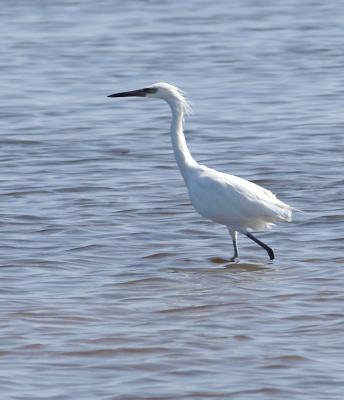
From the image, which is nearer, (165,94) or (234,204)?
(234,204)

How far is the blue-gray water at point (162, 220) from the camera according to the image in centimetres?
815

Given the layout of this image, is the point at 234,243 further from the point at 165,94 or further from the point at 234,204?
the point at 165,94

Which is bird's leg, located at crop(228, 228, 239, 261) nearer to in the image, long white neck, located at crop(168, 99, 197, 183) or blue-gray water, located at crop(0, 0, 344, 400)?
blue-gray water, located at crop(0, 0, 344, 400)

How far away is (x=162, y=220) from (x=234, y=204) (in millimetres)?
1757

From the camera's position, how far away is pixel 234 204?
428 inches

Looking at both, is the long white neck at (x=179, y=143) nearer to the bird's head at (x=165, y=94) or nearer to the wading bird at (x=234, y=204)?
the bird's head at (x=165, y=94)

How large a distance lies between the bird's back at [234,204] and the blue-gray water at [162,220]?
38cm

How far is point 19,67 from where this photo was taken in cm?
2191

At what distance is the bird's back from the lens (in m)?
10.9

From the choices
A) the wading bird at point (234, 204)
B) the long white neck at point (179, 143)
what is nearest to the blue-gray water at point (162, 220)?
the wading bird at point (234, 204)

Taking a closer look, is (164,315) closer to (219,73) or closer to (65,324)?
(65,324)

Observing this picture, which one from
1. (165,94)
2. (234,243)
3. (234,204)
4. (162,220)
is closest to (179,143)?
(165,94)

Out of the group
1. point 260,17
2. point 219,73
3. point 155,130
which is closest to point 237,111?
point 155,130

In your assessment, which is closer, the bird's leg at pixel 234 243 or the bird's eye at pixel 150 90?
the bird's leg at pixel 234 243
